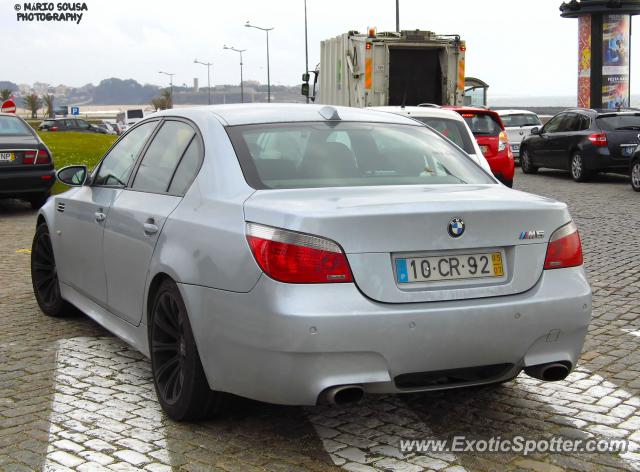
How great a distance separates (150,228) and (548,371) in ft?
6.62

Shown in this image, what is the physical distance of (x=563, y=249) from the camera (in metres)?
4.49

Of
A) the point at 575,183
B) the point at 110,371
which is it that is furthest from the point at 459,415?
the point at 575,183

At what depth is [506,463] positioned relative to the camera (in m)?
4.18

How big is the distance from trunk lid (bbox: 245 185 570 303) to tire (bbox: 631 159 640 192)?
14670mm

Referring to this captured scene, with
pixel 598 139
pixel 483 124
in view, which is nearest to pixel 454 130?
pixel 483 124

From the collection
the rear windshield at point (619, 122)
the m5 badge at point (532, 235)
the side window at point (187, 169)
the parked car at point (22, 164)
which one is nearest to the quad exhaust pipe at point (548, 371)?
the m5 badge at point (532, 235)

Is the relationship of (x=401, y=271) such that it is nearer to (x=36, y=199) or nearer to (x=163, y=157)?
(x=163, y=157)

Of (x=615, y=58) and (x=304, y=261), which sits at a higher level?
(x=615, y=58)

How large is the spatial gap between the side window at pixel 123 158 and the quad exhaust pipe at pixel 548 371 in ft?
8.53

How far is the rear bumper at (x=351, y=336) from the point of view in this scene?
3.99m

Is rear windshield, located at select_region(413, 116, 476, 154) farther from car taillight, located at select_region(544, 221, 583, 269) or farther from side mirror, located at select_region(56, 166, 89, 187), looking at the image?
car taillight, located at select_region(544, 221, 583, 269)

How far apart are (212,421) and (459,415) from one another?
3.82ft

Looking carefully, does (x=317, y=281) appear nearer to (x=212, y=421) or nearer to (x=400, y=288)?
(x=400, y=288)

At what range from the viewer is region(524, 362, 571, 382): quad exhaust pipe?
4.42m
